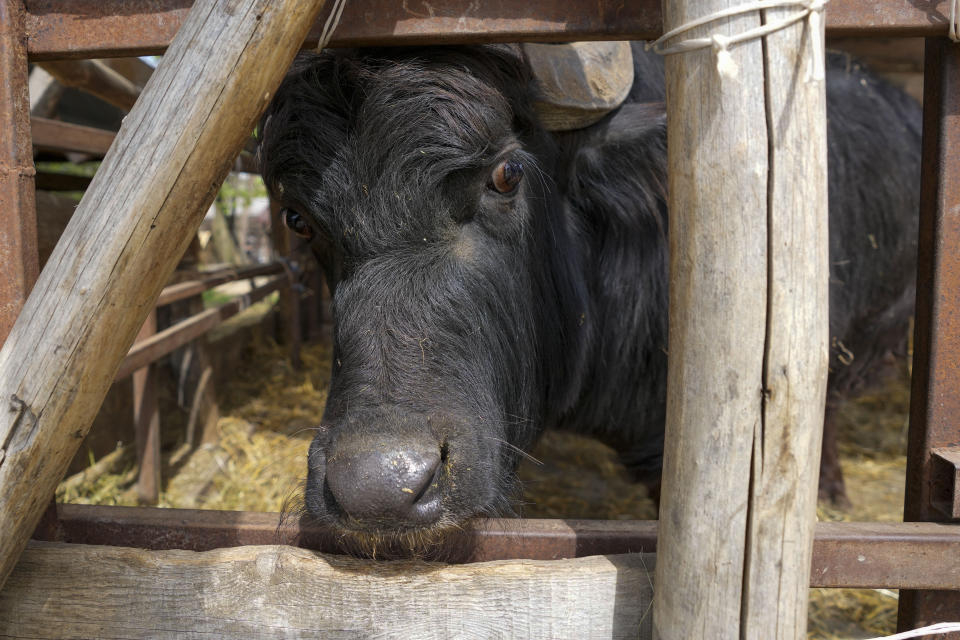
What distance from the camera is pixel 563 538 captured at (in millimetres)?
1248

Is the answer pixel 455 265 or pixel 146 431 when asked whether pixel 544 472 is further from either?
pixel 455 265

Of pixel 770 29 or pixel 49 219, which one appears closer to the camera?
pixel 770 29

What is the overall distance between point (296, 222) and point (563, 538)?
3.94 feet

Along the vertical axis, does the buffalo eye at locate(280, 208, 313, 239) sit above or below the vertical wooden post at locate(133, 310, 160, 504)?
A: above

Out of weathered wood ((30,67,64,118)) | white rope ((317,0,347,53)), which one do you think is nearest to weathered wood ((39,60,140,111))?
weathered wood ((30,67,64,118))

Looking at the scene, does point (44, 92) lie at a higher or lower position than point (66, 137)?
higher

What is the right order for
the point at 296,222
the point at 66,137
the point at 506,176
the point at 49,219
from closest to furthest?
the point at 506,176 < the point at 296,222 < the point at 66,137 < the point at 49,219

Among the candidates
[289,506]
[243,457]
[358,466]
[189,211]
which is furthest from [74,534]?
[243,457]


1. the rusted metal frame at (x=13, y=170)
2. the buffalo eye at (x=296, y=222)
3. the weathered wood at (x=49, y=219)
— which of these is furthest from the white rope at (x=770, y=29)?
the weathered wood at (x=49, y=219)

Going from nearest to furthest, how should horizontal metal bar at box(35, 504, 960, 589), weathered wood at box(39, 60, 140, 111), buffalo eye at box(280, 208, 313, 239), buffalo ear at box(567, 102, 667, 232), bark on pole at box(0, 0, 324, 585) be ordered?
bark on pole at box(0, 0, 324, 585)
horizontal metal bar at box(35, 504, 960, 589)
buffalo eye at box(280, 208, 313, 239)
buffalo ear at box(567, 102, 667, 232)
weathered wood at box(39, 60, 140, 111)

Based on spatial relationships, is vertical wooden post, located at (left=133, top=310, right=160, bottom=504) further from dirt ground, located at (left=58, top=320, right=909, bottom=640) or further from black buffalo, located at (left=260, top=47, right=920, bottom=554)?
black buffalo, located at (left=260, top=47, right=920, bottom=554)

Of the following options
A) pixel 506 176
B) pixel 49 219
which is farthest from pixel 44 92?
pixel 506 176

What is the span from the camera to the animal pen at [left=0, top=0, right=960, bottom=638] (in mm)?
934

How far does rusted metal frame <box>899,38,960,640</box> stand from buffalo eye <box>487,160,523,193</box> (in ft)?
2.99
